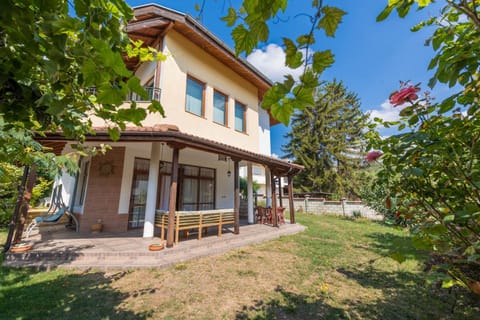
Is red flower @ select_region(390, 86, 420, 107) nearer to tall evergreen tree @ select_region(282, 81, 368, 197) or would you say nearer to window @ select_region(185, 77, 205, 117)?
window @ select_region(185, 77, 205, 117)

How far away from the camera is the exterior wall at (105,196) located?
6.72m

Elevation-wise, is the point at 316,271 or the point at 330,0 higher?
the point at 330,0

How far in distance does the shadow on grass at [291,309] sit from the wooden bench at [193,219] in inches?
120

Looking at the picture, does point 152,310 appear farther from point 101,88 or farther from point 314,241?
point 314,241

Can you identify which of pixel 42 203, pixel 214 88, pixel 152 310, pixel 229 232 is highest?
pixel 214 88

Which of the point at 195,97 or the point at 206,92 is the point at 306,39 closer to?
the point at 195,97

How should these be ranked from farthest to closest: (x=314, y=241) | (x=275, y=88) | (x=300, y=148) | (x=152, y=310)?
(x=300, y=148)
(x=314, y=241)
(x=152, y=310)
(x=275, y=88)

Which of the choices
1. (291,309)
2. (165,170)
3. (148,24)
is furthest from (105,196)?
(291,309)

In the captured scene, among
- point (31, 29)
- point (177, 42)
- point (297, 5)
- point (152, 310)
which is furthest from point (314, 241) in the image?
point (177, 42)

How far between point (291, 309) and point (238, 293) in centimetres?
93

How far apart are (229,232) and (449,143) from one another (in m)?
6.67

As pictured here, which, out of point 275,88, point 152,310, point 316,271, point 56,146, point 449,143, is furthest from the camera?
point 56,146

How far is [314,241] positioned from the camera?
7164mm

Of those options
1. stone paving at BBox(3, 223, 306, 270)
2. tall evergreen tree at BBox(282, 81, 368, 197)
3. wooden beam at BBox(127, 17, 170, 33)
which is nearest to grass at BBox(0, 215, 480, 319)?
stone paving at BBox(3, 223, 306, 270)
